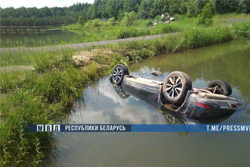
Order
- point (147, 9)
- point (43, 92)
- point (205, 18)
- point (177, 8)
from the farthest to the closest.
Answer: point (147, 9)
point (177, 8)
point (205, 18)
point (43, 92)

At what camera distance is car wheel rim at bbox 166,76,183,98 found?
209 inches

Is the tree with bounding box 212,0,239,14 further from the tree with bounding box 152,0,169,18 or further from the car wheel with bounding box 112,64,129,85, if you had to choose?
the car wheel with bounding box 112,64,129,85

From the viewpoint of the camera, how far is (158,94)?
5902 millimetres

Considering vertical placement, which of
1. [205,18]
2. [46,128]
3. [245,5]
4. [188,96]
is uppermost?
[245,5]

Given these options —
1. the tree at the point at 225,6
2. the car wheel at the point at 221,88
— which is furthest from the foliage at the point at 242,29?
the tree at the point at 225,6

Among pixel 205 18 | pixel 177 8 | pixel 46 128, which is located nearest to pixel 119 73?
pixel 46 128

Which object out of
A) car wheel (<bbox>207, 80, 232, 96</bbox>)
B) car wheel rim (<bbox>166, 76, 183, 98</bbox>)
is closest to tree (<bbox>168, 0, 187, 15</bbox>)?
car wheel (<bbox>207, 80, 232, 96</bbox>)

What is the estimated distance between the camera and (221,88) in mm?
5531

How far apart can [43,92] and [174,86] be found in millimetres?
3807

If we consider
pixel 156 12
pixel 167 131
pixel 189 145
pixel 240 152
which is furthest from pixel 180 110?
pixel 156 12

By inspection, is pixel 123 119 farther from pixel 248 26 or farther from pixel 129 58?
pixel 248 26

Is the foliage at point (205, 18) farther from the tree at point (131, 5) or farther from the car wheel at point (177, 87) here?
the tree at point (131, 5)

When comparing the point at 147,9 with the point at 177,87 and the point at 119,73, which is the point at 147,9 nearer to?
the point at 119,73

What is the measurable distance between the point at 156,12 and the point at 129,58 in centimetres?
3695
